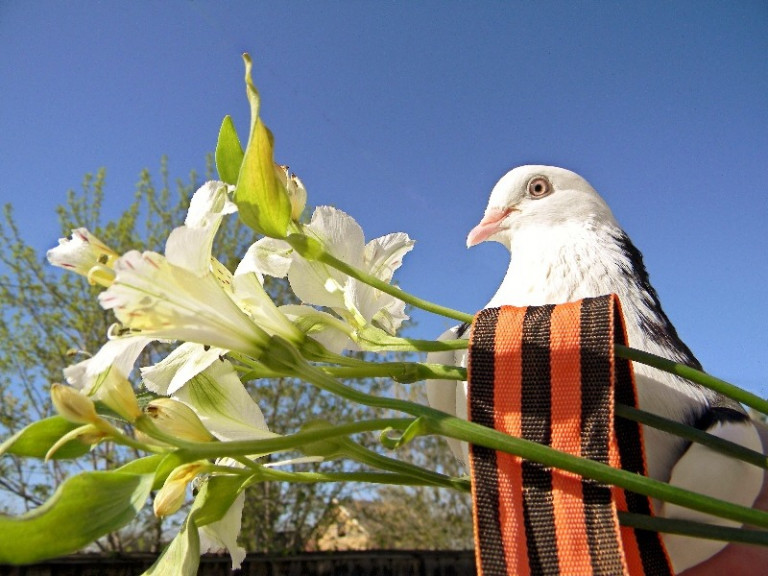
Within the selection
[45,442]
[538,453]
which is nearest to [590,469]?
[538,453]

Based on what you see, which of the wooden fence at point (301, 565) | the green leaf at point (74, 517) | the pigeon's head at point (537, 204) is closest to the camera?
the green leaf at point (74, 517)

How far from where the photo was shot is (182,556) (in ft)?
0.88

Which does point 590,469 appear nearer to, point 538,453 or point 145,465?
point 538,453

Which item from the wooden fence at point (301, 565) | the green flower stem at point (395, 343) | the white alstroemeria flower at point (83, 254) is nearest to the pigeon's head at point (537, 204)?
the green flower stem at point (395, 343)

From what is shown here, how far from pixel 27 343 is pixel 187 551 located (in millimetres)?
4742

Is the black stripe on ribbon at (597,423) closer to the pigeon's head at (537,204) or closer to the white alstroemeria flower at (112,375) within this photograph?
the white alstroemeria flower at (112,375)

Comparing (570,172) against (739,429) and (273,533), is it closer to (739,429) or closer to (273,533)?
(739,429)

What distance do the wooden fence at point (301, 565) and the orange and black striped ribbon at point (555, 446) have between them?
2663mm

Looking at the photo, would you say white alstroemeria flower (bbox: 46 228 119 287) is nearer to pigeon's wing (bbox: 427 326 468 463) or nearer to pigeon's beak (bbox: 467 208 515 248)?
pigeon's wing (bbox: 427 326 468 463)

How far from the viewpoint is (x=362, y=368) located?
0.31 metres

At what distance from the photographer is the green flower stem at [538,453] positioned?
0.82 ft

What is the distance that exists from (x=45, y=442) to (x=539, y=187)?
468 millimetres

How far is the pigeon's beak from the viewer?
63cm

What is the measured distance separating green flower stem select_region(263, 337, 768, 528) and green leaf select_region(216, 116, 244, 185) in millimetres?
103
